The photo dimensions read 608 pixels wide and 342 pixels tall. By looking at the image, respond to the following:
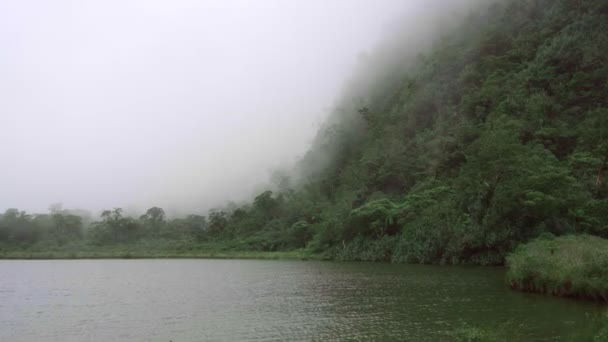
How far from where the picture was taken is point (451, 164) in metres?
81.6

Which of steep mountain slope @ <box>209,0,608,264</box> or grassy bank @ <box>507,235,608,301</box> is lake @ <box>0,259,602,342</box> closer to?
grassy bank @ <box>507,235,608,301</box>

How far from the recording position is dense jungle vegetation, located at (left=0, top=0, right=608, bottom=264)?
5441 centimetres

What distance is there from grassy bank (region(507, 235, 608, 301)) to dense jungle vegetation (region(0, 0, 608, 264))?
18.3 meters

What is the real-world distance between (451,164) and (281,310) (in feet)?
202

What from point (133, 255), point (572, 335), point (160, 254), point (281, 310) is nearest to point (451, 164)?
point (160, 254)

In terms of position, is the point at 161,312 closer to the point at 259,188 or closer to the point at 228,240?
the point at 228,240

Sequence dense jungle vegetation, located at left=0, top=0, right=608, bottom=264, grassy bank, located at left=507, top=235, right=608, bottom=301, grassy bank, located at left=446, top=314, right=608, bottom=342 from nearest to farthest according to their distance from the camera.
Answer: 1. grassy bank, located at left=446, top=314, right=608, bottom=342
2. grassy bank, located at left=507, top=235, right=608, bottom=301
3. dense jungle vegetation, located at left=0, top=0, right=608, bottom=264

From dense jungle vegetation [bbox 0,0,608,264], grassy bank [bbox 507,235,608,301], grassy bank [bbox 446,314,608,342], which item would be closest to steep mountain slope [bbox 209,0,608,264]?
dense jungle vegetation [bbox 0,0,608,264]

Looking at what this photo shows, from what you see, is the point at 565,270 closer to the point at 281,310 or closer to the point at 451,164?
the point at 281,310

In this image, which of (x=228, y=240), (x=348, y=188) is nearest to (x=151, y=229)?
(x=228, y=240)

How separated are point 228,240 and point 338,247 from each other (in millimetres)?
42742

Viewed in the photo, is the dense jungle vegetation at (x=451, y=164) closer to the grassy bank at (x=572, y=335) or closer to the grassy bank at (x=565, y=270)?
the grassy bank at (x=565, y=270)

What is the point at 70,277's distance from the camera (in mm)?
49844

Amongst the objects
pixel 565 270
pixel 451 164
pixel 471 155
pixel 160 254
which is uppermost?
pixel 451 164
